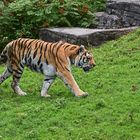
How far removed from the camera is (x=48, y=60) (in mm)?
9664

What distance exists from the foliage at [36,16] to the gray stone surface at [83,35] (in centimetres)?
45

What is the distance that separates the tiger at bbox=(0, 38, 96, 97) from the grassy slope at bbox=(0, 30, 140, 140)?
25cm

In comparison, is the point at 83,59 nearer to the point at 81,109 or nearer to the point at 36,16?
the point at 81,109

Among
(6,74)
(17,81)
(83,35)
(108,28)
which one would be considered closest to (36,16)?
(83,35)

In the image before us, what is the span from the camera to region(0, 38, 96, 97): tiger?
31.1 feet

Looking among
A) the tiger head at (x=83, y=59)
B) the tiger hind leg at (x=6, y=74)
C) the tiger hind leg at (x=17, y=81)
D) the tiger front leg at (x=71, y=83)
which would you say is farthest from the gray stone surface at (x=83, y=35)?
the tiger front leg at (x=71, y=83)

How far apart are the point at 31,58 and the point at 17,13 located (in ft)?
17.3

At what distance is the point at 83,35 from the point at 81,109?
5.23 meters

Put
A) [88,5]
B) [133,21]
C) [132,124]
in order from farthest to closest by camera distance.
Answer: [88,5] → [133,21] → [132,124]

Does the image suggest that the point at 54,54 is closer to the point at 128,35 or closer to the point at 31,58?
the point at 31,58

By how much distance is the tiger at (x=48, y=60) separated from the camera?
948 cm

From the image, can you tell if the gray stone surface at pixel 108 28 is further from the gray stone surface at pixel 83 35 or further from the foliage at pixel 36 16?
the foliage at pixel 36 16

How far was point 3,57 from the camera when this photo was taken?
34.2 feet

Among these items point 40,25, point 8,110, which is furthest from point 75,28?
point 8,110
